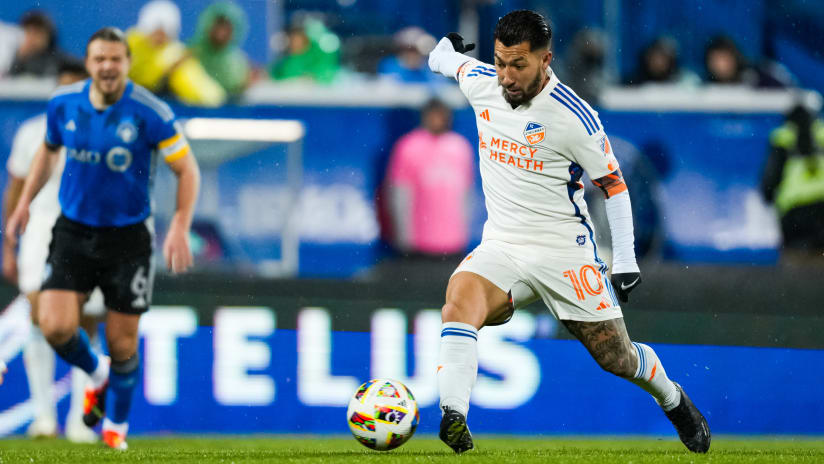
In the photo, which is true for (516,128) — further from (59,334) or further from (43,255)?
(43,255)

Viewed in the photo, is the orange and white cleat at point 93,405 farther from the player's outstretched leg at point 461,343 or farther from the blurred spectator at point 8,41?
the blurred spectator at point 8,41

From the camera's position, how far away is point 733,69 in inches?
452

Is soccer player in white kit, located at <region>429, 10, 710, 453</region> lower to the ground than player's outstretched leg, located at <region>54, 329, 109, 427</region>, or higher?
higher

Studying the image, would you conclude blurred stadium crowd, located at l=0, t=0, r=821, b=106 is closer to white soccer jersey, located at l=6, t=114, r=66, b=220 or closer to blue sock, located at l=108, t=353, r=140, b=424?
white soccer jersey, located at l=6, t=114, r=66, b=220

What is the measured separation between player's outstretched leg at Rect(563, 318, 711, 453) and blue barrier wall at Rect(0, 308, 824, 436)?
8.99ft

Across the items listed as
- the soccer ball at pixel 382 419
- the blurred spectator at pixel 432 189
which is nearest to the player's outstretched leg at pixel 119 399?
the soccer ball at pixel 382 419

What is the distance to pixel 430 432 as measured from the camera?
979 cm

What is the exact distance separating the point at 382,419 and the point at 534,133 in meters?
1.50

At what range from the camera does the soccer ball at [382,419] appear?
635 cm

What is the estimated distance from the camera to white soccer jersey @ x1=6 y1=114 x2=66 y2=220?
916 cm

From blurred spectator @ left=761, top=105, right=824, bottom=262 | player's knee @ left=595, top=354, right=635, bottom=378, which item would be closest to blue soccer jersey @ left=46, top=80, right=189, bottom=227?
player's knee @ left=595, top=354, right=635, bottom=378

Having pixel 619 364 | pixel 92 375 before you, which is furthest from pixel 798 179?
pixel 92 375

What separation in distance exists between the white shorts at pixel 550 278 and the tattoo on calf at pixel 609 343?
4 centimetres

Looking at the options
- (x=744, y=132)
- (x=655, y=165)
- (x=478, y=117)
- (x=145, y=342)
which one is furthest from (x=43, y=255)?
(x=744, y=132)
